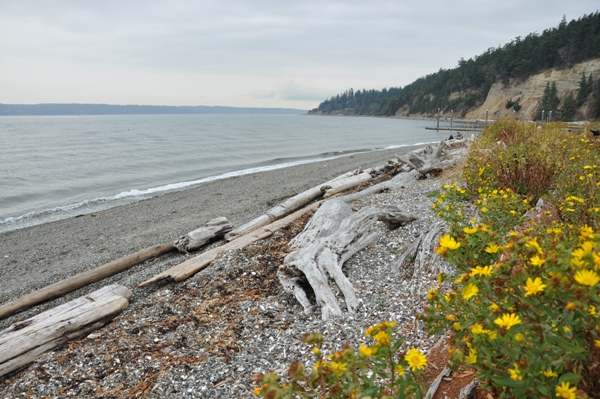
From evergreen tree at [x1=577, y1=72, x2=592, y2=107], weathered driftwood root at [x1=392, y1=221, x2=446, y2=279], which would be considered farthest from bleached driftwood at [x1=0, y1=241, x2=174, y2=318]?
evergreen tree at [x1=577, y1=72, x2=592, y2=107]

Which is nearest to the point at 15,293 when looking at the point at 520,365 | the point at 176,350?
the point at 176,350

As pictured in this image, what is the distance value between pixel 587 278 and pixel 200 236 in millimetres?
7422

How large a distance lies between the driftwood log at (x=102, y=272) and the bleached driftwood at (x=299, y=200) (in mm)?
550

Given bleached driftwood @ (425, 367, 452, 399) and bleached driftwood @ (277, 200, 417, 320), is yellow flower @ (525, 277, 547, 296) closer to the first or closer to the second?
bleached driftwood @ (425, 367, 452, 399)

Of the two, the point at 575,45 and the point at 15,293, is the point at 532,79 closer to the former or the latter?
the point at 575,45

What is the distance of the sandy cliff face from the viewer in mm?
63469

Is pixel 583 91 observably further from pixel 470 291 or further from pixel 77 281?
pixel 470 291

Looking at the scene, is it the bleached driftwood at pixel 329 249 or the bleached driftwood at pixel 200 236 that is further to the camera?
the bleached driftwood at pixel 200 236

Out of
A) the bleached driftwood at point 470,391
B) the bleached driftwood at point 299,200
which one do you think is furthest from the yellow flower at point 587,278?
the bleached driftwood at point 299,200

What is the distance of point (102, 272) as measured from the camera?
769cm

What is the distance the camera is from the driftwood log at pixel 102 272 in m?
6.86

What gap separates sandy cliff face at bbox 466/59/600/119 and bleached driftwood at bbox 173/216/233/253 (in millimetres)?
54229

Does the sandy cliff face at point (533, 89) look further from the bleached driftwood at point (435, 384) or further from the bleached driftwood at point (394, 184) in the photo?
the bleached driftwood at point (435, 384)

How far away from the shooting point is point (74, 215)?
55.3 feet
